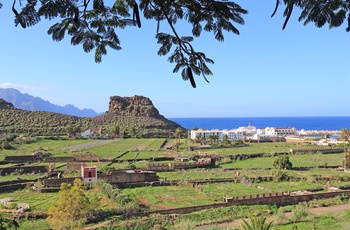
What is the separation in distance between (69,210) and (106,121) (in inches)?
4057

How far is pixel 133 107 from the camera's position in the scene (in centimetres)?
13200

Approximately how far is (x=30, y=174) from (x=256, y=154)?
31050mm

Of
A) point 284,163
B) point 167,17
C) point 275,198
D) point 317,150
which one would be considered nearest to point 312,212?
point 275,198

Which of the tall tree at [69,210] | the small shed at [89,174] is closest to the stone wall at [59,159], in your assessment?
the small shed at [89,174]

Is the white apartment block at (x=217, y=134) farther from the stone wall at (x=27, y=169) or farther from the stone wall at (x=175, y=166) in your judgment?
the stone wall at (x=27, y=169)

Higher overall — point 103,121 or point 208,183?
point 103,121

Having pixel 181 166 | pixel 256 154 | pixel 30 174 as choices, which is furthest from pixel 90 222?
pixel 256 154

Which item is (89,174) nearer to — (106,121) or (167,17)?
(167,17)

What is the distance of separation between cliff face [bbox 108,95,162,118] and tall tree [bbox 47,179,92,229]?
354ft

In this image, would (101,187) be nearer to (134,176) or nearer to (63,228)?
(134,176)

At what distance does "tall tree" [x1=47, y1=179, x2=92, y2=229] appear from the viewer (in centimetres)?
1895

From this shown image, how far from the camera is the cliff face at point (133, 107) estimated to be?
425ft

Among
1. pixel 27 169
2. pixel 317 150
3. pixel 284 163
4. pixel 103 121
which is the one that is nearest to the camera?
pixel 27 169

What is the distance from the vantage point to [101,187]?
29828 millimetres
